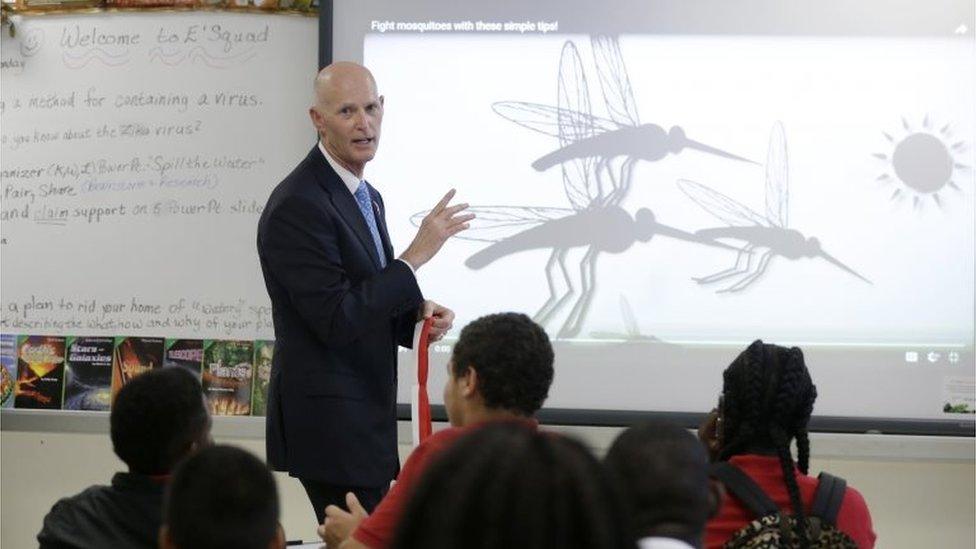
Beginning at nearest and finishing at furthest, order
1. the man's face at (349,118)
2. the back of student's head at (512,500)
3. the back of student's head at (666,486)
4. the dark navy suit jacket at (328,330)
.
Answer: the back of student's head at (512,500) < the back of student's head at (666,486) < the dark navy suit jacket at (328,330) < the man's face at (349,118)

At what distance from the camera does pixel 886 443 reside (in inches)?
138

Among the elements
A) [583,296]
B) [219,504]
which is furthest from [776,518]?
[583,296]

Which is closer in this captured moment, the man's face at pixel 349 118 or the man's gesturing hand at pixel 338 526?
→ the man's gesturing hand at pixel 338 526

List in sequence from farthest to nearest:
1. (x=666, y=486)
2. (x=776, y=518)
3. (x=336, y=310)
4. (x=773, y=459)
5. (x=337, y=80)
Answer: (x=337, y=80) < (x=336, y=310) < (x=773, y=459) < (x=776, y=518) < (x=666, y=486)

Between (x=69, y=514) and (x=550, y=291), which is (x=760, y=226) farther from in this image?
(x=69, y=514)

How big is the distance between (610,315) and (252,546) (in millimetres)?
2294

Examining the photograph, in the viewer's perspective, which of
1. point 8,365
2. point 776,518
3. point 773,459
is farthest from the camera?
point 8,365

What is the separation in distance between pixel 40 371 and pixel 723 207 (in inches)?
88.1

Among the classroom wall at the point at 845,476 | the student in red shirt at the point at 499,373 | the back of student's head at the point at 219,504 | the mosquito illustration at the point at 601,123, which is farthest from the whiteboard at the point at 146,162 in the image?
the back of student's head at the point at 219,504

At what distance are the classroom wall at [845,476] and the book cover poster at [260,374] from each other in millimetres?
100

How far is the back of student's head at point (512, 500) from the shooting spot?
2.55 ft

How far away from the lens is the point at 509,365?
6.51ft

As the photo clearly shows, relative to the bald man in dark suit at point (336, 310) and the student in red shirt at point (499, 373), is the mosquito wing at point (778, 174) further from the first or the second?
the student in red shirt at point (499, 373)

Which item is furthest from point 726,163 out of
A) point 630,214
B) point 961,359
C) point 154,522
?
point 154,522
